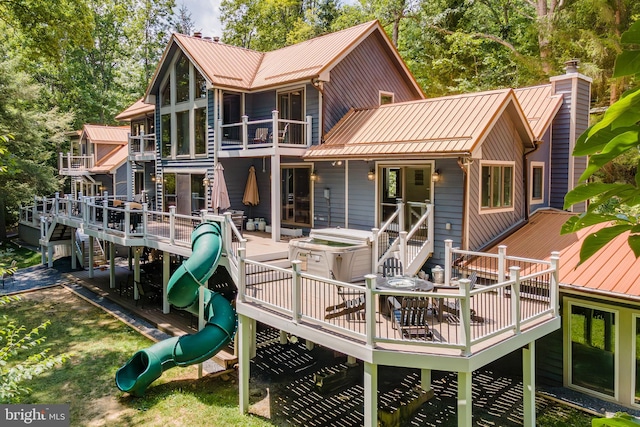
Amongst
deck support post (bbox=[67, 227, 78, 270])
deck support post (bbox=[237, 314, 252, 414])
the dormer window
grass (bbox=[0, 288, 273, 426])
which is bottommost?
grass (bbox=[0, 288, 273, 426])

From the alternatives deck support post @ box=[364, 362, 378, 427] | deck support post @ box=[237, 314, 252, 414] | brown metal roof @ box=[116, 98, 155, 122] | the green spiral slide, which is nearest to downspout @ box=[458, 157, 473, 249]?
deck support post @ box=[364, 362, 378, 427]

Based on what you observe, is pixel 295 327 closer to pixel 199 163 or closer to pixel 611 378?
pixel 611 378

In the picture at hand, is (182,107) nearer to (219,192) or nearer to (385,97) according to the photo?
(219,192)

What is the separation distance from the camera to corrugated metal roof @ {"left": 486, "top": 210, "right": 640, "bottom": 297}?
10.5 m

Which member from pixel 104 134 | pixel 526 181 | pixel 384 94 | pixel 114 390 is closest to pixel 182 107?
pixel 384 94

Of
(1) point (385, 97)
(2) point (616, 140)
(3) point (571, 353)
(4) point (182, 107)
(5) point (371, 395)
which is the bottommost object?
(3) point (571, 353)

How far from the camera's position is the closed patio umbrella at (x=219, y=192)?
16203 mm

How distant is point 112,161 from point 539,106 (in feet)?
94.1

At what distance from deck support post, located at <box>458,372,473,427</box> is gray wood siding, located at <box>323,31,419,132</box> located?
10.3m

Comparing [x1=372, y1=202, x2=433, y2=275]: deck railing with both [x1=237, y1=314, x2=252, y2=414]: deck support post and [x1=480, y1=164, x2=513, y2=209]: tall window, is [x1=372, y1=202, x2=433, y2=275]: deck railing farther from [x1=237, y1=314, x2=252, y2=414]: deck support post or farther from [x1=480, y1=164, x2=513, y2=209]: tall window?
[x1=237, y1=314, x2=252, y2=414]: deck support post

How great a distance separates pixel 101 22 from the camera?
41969 mm

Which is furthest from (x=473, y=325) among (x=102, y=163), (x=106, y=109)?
(x=106, y=109)

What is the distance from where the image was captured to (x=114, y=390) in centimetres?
1198

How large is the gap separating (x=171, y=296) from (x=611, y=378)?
10.9 meters
